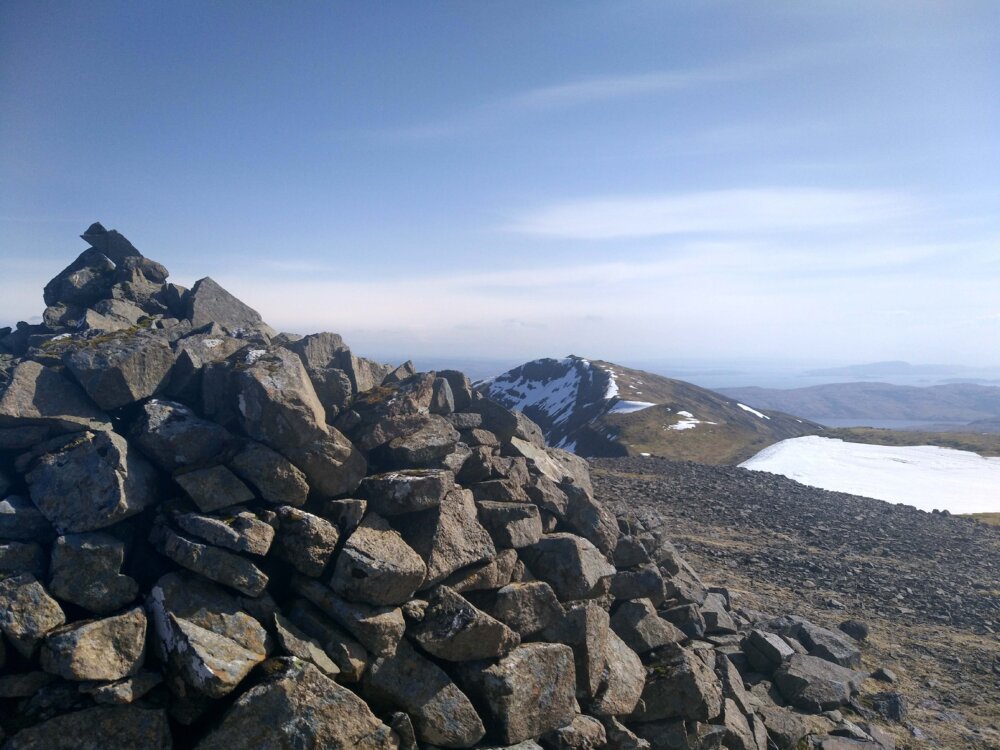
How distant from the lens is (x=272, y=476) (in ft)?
41.0

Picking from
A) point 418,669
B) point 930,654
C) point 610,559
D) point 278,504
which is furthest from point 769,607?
point 278,504

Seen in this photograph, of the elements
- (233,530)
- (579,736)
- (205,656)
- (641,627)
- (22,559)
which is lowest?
(579,736)

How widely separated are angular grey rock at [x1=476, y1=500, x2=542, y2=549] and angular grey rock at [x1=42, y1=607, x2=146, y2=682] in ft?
24.0

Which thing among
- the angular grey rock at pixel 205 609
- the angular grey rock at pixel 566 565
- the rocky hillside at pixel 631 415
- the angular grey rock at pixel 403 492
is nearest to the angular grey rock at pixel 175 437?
the angular grey rock at pixel 205 609

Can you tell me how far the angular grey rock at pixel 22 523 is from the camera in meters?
11.0

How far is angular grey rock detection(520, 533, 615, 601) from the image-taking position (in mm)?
14320

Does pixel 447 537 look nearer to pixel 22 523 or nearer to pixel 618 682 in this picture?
pixel 618 682

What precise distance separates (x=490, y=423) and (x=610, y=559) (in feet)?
18.2

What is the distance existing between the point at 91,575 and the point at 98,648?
149 cm

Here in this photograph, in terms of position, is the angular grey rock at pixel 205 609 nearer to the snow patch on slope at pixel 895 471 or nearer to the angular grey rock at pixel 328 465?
the angular grey rock at pixel 328 465

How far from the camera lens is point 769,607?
24516 mm

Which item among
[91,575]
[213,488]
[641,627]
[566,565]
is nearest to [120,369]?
[213,488]

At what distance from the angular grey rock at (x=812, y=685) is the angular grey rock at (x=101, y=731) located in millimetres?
15976

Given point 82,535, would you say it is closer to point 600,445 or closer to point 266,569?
point 266,569
